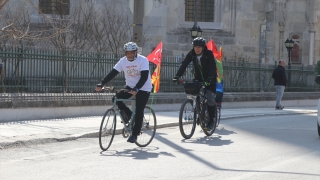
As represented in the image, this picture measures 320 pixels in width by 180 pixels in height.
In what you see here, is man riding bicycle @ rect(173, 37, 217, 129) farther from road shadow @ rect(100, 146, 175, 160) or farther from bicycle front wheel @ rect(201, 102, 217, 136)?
road shadow @ rect(100, 146, 175, 160)

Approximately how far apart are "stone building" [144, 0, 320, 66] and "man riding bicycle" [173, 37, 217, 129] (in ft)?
61.7

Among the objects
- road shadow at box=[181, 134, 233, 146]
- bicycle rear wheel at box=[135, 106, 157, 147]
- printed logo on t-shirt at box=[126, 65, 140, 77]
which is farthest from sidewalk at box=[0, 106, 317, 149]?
road shadow at box=[181, 134, 233, 146]

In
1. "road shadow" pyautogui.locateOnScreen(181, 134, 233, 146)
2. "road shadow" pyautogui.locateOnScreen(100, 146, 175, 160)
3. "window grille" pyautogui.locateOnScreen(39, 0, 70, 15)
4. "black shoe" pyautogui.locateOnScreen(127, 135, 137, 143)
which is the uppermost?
"window grille" pyautogui.locateOnScreen(39, 0, 70, 15)

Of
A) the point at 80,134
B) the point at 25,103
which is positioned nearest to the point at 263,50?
the point at 25,103

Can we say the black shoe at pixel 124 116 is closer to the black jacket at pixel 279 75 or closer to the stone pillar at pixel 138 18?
the stone pillar at pixel 138 18

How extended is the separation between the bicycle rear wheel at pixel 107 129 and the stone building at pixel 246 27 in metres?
21.0

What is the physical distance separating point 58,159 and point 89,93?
852cm

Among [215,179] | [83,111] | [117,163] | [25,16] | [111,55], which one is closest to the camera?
[215,179]

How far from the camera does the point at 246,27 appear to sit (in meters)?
34.6

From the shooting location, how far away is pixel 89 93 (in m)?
18.8

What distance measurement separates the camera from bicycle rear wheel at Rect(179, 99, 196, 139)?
12.9 m

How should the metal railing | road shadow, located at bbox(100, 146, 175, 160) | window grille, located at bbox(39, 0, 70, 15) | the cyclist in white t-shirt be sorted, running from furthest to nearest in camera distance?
window grille, located at bbox(39, 0, 70, 15), the metal railing, the cyclist in white t-shirt, road shadow, located at bbox(100, 146, 175, 160)

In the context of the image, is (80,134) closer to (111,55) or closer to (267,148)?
(267,148)

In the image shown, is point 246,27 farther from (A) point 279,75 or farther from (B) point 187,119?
(B) point 187,119
